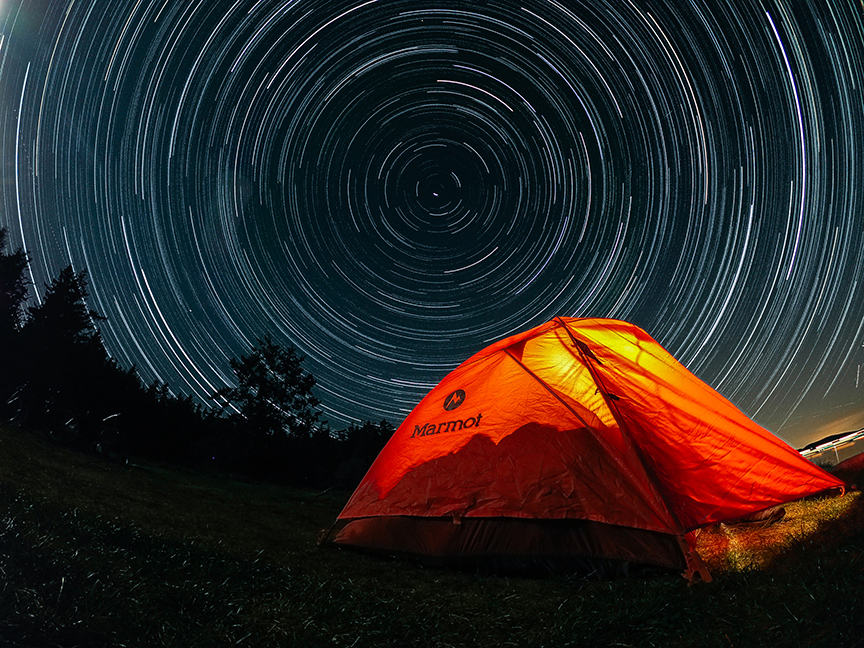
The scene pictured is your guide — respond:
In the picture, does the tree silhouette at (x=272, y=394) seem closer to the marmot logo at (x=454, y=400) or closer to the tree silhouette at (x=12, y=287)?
the tree silhouette at (x=12, y=287)

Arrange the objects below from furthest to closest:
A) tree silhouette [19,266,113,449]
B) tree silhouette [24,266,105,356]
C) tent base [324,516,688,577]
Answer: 1. tree silhouette [24,266,105,356]
2. tree silhouette [19,266,113,449]
3. tent base [324,516,688,577]

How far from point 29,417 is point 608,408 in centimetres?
2065

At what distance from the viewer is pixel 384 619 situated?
314 centimetres

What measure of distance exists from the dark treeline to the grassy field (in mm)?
15870

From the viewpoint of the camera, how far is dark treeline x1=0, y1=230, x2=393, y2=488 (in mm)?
16891

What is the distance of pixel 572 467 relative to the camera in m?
4.27

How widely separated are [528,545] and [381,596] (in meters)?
1.47

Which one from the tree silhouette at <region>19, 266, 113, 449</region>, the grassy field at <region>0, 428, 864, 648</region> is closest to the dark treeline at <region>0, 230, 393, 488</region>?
the tree silhouette at <region>19, 266, 113, 449</region>

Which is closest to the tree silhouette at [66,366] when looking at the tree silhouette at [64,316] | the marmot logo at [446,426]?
the tree silhouette at [64,316]

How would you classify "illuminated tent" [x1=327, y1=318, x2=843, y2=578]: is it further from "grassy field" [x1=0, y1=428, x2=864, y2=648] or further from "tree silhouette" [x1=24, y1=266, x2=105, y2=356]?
"tree silhouette" [x1=24, y1=266, x2=105, y2=356]

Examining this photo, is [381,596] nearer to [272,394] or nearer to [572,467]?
[572,467]

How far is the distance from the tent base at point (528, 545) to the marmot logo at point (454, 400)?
54.7 inches

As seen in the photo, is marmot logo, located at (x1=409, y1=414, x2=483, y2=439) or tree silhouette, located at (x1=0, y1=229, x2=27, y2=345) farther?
tree silhouette, located at (x1=0, y1=229, x2=27, y2=345)

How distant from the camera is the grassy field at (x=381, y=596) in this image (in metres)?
2.41
